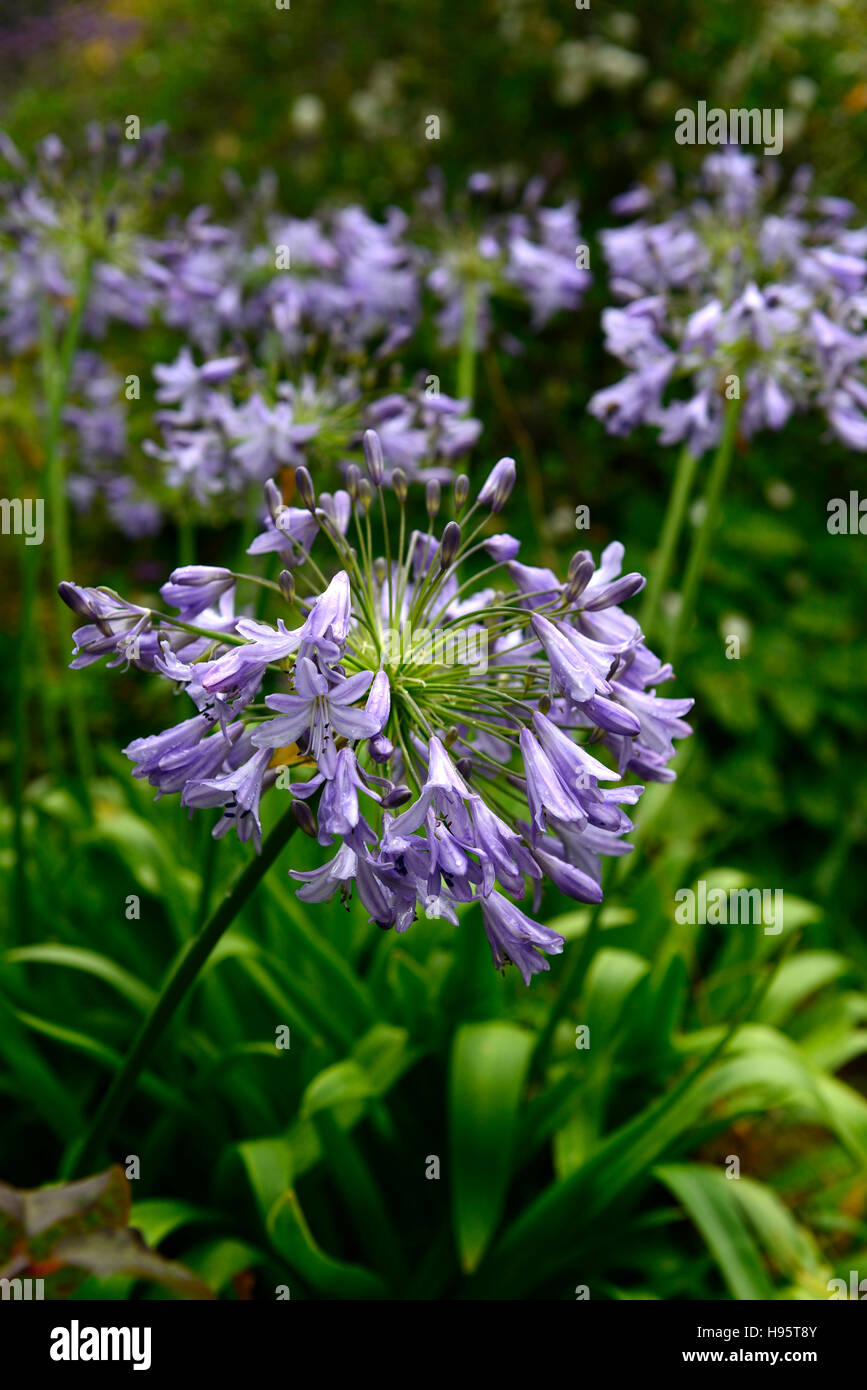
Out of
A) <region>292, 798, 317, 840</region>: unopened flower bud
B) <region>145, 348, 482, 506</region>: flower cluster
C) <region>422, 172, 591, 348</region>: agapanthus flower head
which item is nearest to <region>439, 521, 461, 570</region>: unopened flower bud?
<region>292, 798, 317, 840</region>: unopened flower bud

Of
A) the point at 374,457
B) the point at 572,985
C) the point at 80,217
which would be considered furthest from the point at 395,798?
the point at 80,217

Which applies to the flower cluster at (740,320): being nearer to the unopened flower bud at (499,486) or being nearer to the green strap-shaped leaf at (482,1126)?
the unopened flower bud at (499,486)

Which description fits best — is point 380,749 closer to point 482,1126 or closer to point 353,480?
point 353,480

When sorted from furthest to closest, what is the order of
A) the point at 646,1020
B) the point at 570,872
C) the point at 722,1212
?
the point at 646,1020 < the point at 722,1212 < the point at 570,872
